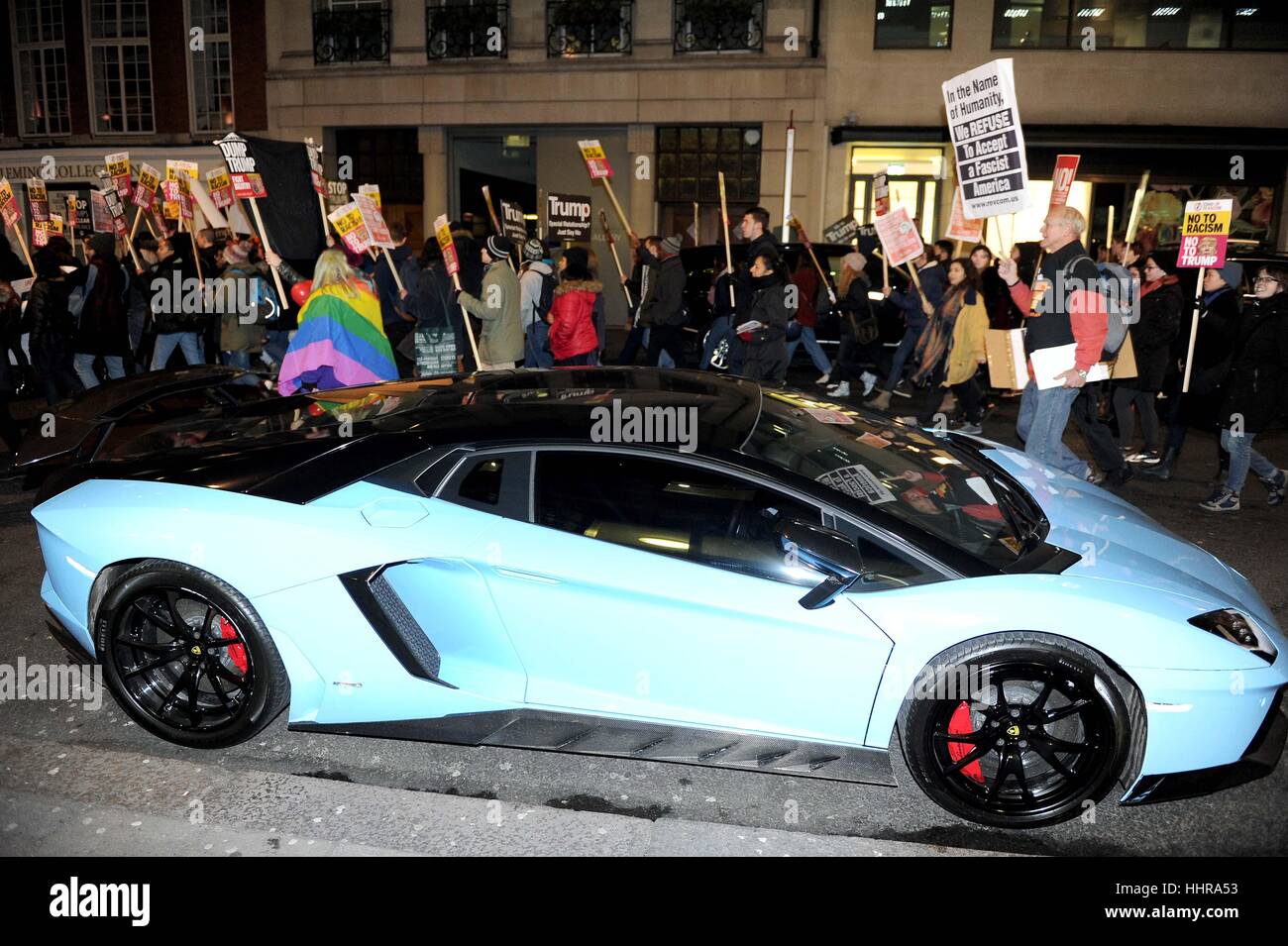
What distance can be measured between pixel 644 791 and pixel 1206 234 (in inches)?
294

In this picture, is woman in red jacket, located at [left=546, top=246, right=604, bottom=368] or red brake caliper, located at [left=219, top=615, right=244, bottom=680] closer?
red brake caliper, located at [left=219, top=615, right=244, bottom=680]

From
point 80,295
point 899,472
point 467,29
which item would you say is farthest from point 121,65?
point 899,472

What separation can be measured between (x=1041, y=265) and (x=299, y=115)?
18508 millimetres

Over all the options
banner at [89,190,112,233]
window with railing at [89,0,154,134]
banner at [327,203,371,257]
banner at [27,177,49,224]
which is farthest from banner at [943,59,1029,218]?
window with railing at [89,0,154,134]

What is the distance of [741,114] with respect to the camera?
18953mm

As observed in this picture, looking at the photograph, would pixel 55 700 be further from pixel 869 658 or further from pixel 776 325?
pixel 776 325

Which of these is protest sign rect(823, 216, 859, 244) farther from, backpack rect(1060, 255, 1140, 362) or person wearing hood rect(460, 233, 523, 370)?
person wearing hood rect(460, 233, 523, 370)

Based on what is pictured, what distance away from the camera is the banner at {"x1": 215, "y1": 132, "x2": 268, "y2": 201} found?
8.95 meters

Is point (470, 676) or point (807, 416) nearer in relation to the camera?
point (470, 676)

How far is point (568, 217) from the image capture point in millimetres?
12695

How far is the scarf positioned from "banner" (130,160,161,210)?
928 centimetres

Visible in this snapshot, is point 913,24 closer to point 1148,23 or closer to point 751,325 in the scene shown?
point 1148,23

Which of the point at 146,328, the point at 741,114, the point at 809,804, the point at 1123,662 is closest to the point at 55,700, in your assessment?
the point at 809,804

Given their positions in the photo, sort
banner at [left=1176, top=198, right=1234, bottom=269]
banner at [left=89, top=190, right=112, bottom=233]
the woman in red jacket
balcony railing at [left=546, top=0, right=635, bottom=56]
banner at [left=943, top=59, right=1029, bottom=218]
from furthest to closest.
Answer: balcony railing at [left=546, top=0, right=635, bottom=56]
banner at [left=89, top=190, right=112, bottom=233]
the woman in red jacket
banner at [left=1176, top=198, right=1234, bottom=269]
banner at [left=943, top=59, right=1029, bottom=218]
